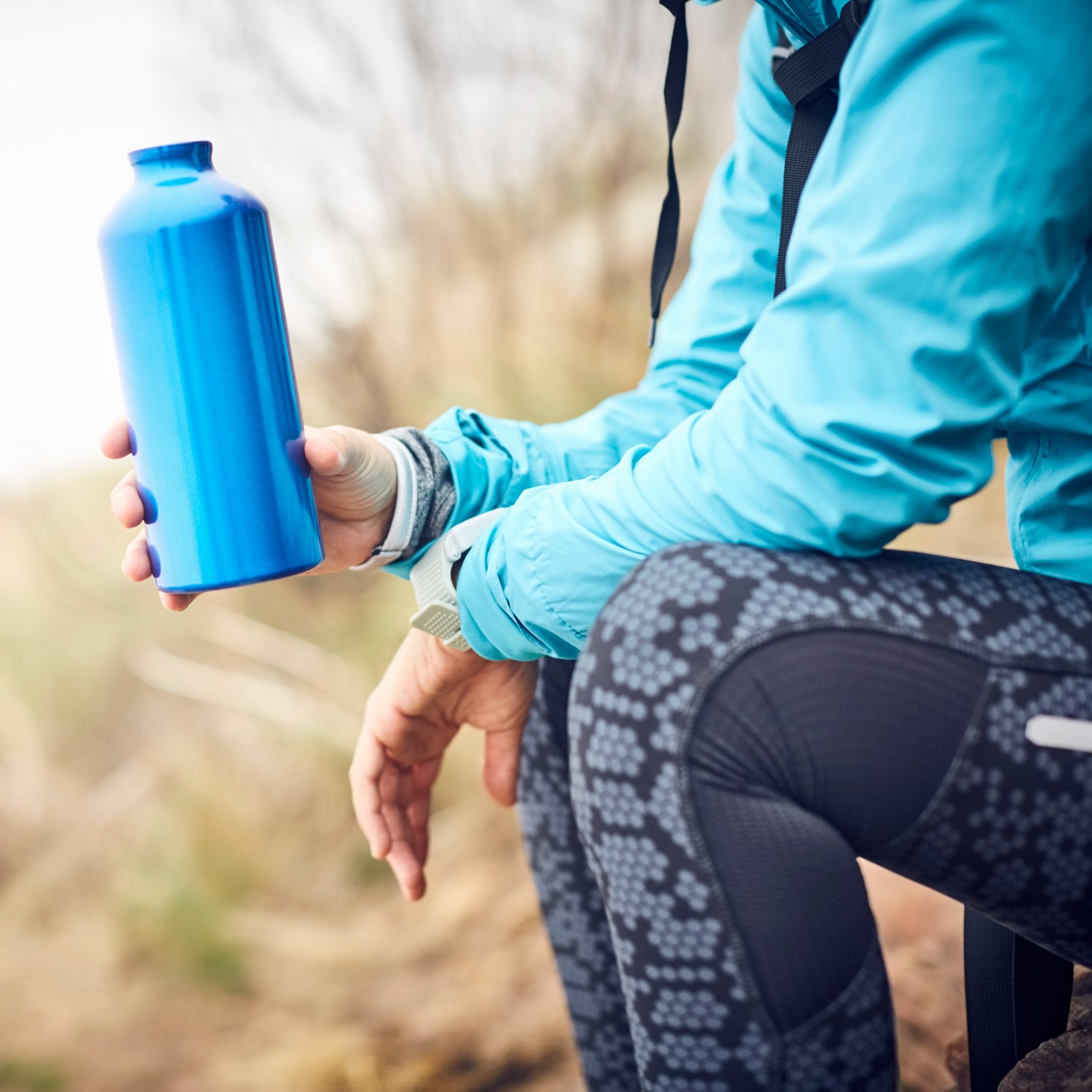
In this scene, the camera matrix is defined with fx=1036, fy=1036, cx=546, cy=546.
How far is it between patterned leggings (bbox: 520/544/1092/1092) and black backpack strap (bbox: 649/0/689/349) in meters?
0.56

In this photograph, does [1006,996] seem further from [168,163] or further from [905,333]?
[168,163]

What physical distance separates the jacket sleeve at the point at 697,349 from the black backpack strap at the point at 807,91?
0.41ft

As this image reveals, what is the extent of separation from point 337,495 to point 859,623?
1.70 feet

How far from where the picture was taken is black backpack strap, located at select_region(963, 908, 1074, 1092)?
79 centimetres

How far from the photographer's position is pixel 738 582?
0.60 meters

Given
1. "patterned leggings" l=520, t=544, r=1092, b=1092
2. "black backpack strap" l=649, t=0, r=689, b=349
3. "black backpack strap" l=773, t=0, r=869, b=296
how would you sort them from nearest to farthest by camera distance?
"patterned leggings" l=520, t=544, r=1092, b=1092
"black backpack strap" l=773, t=0, r=869, b=296
"black backpack strap" l=649, t=0, r=689, b=349

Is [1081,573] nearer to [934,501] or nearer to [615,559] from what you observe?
[934,501]

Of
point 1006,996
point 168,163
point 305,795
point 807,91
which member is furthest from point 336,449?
point 305,795

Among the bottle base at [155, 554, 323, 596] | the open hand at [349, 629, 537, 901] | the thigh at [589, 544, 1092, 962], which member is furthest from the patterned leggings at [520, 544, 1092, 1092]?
the open hand at [349, 629, 537, 901]

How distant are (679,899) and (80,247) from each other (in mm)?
2006

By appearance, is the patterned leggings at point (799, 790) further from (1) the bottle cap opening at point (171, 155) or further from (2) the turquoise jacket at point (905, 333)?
Result: (1) the bottle cap opening at point (171, 155)

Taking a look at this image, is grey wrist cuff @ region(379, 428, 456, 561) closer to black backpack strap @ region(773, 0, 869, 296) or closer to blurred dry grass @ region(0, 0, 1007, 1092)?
black backpack strap @ region(773, 0, 869, 296)

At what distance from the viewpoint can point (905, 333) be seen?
598 mm

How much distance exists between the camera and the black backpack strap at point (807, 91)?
30.4 inches
